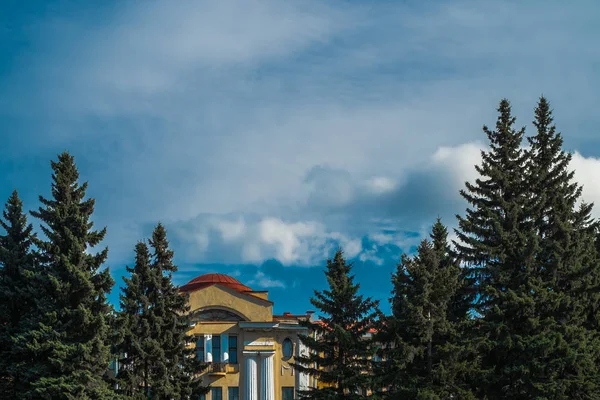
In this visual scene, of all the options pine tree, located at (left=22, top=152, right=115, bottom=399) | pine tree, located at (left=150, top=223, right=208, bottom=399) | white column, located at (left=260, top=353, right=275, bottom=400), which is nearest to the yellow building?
white column, located at (left=260, top=353, right=275, bottom=400)

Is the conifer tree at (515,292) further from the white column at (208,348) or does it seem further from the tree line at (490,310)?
the white column at (208,348)

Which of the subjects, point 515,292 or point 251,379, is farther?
point 251,379

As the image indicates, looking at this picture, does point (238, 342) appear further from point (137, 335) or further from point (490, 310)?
point (490, 310)

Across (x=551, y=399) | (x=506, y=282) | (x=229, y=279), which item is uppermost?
(x=229, y=279)

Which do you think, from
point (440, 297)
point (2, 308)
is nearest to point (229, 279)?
point (2, 308)

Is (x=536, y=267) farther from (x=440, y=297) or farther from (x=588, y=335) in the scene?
(x=440, y=297)

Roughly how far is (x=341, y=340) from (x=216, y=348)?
1615cm

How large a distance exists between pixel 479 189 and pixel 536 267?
4.25m

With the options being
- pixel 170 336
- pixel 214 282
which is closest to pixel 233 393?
pixel 214 282

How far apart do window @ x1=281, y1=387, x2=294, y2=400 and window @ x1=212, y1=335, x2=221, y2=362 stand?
14.1ft

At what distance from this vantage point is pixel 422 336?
103 feet

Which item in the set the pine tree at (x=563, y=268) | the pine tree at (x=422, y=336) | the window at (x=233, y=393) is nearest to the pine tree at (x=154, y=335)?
the pine tree at (x=422, y=336)

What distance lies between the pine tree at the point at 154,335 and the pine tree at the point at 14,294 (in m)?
3.96

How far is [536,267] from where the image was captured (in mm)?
35656
